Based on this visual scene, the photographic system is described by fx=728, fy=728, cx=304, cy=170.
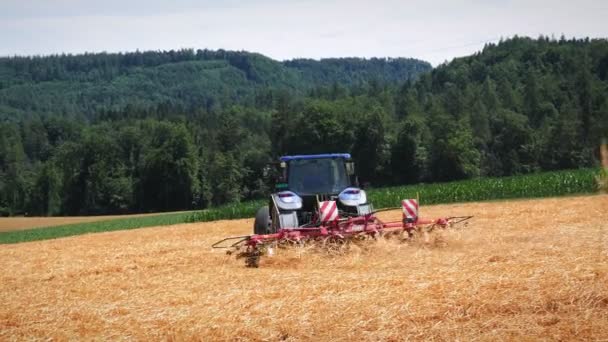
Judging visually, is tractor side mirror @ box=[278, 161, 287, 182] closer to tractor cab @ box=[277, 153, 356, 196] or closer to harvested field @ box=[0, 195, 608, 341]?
tractor cab @ box=[277, 153, 356, 196]

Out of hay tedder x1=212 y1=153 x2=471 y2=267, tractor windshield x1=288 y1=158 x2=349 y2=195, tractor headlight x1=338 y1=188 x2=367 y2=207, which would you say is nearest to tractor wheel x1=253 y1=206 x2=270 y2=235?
hay tedder x1=212 y1=153 x2=471 y2=267

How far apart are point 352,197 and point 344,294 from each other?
5558 mm

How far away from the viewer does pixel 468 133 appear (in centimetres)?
6359

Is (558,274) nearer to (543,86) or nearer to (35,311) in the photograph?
(35,311)

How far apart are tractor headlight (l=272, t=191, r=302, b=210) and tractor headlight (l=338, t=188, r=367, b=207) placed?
2.68 feet

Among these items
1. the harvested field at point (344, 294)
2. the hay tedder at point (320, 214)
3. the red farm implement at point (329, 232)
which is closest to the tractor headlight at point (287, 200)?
the hay tedder at point (320, 214)

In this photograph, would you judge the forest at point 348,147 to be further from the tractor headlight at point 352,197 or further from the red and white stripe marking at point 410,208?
the red and white stripe marking at point 410,208

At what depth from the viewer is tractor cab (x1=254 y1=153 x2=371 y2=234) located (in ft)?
44.5

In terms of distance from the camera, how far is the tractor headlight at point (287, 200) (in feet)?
43.0

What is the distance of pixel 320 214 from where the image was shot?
12.4 meters

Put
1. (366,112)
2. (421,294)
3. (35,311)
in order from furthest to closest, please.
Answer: (366,112), (35,311), (421,294)

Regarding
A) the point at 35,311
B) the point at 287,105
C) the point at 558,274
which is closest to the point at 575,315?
the point at 558,274

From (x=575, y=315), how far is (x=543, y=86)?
3141 inches

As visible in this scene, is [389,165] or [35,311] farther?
[389,165]
